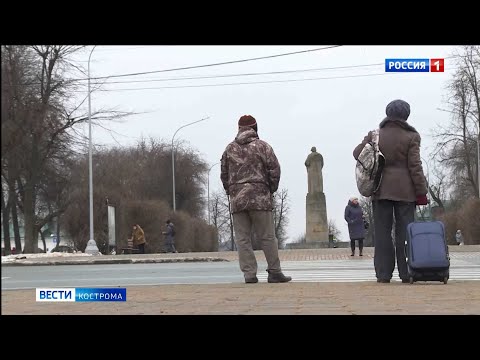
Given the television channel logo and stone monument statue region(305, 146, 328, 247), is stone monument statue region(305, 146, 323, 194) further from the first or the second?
the television channel logo

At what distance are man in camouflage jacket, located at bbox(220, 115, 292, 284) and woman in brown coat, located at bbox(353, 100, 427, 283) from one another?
100 cm

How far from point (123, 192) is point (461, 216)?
20333 mm

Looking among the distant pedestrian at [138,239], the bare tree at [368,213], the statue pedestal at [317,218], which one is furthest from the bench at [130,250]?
the bare tree at [368,213]

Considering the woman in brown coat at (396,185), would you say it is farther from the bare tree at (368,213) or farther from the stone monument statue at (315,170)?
the stone monument statue at (315,170)

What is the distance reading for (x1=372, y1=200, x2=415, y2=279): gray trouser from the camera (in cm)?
892

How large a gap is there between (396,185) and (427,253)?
82 centimetres

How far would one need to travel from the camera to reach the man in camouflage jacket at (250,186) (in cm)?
900

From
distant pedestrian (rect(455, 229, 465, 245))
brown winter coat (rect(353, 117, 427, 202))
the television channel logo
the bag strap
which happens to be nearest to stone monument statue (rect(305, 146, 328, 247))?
distant pedestrian (rect(455, 229, 465, 245))

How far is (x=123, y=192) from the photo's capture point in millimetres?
49594

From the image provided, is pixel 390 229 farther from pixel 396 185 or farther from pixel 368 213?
pixel 368 213

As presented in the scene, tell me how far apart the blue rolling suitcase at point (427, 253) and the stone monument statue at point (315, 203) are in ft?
100
